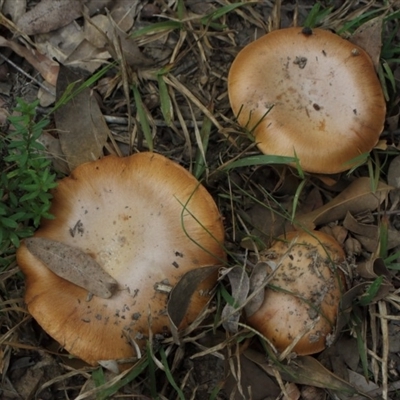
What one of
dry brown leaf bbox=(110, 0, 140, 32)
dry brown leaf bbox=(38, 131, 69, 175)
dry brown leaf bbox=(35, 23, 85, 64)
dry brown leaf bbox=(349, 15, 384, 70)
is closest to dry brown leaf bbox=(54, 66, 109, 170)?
dry brown leaf bbox=(38, 131, 69, 175)

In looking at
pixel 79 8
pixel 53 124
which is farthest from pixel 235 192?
pixel 79 8

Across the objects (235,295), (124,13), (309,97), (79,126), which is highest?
(124,13)

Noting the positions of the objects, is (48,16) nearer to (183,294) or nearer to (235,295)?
(183,294)

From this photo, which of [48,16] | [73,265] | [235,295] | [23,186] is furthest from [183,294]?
[48,16]

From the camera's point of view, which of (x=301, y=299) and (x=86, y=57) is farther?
(x=86, y=57)

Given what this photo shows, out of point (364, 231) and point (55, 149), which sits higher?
point (55, 149)

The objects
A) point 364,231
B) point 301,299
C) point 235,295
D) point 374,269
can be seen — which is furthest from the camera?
point 364,231

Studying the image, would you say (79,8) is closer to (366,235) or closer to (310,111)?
(310,111)

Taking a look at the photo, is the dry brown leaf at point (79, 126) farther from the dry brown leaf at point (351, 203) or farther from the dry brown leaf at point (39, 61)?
the dry brown leaf at point (351, 203)
